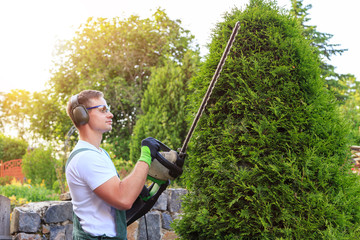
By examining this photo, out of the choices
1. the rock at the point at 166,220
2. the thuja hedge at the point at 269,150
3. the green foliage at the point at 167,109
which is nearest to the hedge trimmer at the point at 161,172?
the thuja hedge at the point at 269,150

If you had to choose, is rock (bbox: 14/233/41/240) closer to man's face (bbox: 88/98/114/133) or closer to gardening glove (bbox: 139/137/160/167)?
man's face (bbox: 88/98/114/133)

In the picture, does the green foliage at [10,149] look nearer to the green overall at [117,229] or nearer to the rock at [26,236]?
the rock at [26,236]

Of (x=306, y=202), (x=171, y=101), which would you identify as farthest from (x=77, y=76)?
(x=306, y=202)

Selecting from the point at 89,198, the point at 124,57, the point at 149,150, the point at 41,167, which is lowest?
the point at 41,167

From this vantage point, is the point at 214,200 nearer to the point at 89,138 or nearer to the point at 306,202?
the point at 306,202

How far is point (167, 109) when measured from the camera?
9.93 metres

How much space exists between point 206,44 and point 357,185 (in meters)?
1.83

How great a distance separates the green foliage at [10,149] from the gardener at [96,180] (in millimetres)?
24519

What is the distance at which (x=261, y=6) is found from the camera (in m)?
3.33

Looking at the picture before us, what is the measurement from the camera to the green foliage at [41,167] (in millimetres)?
13195

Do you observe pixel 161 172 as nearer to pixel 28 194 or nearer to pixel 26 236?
pixel 26 236

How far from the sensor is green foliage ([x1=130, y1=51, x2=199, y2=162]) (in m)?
9.54

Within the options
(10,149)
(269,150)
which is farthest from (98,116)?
(10,149)

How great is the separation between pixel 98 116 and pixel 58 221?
3675 millimetres
